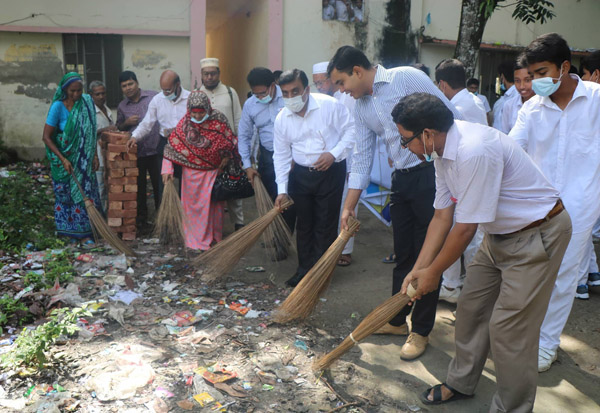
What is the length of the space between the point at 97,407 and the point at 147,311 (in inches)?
48.5

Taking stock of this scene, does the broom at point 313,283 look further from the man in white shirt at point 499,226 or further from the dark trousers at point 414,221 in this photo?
the man in white shirt at point 499,226

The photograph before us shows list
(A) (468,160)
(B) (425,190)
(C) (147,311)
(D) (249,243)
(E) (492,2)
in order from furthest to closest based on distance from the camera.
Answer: (E) (492,2)
(D) (249,243)
(C) (147,311)
(B) (425,190)
(A) (468,160)

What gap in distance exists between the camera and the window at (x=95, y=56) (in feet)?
30.1

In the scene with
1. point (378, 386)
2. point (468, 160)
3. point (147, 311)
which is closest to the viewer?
point (468, 160)

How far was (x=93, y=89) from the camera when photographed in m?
6.26

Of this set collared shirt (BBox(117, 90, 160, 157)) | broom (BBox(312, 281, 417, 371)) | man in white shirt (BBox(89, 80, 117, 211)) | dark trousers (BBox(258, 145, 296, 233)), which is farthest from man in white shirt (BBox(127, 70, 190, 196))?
broom (BBox(312, 281, 417, 371))

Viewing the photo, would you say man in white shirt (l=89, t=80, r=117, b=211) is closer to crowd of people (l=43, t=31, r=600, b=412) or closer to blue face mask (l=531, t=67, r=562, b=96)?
crowd of people (l=43, t=31, r=600, b=412)

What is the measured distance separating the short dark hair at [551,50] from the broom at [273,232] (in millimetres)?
2451

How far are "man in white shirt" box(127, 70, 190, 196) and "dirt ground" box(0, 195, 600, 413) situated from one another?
74.5 inches

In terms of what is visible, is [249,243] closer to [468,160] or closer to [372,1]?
[468,160]

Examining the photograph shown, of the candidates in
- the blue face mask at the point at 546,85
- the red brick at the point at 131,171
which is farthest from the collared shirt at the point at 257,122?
the blue face mask at the point at 546,85

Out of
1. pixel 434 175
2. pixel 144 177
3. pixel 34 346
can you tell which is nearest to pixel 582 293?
pixel 434 175

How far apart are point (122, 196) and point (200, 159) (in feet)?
3.20

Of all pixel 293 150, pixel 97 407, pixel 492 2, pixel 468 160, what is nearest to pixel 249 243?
pixel 293 150
